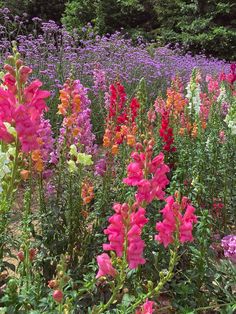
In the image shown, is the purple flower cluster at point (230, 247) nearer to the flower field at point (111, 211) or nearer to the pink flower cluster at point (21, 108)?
the flower field at point (111, 211)

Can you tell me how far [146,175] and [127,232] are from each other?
1.41ft

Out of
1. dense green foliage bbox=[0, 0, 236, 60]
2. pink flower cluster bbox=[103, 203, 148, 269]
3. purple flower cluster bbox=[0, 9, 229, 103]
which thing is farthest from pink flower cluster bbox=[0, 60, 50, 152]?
dense green foliage bbox=[0, 0, 236, 60]

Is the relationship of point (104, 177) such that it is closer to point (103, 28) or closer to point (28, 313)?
point (28, 313)

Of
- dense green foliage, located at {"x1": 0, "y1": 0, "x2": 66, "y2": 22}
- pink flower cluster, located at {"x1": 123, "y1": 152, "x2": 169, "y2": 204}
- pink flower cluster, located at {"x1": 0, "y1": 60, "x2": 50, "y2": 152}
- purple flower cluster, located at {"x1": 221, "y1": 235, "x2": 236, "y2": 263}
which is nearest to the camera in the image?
pink flower cluster, located at {"x1": 0, "y1": 60, "x2": 50, "y2": 152}

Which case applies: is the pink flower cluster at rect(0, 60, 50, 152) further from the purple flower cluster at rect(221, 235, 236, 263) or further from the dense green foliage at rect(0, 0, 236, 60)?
the dense green foliage at rect(0, 0, 236, 60)

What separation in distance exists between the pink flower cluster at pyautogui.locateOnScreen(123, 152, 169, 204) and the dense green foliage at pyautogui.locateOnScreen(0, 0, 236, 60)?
15.7 meters

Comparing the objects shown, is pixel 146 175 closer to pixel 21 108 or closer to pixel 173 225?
pixel 173 225

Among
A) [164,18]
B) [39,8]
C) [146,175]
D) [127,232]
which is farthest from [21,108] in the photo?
[164,18]

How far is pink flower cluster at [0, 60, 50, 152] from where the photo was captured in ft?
5.82

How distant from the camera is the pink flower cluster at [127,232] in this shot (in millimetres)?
1808

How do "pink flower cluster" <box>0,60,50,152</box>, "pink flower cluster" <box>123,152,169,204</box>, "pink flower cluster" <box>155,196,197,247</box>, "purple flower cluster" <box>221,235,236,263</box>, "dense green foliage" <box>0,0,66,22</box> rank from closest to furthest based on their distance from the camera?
1. "pink flower cluster" <box>0,60,50,152</box>
2. "pink flower cluster" <box>155,196,197,247</box>
3. "pink flower cluster" <box>123,152,169,204</box>
4. "purple flower cluster" <box>221,235,236,263</box>
5. "dense green foliage" <box>0,0,66,22</box>

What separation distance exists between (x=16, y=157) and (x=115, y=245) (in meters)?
0.46

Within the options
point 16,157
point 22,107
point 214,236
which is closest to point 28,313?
point 16,157

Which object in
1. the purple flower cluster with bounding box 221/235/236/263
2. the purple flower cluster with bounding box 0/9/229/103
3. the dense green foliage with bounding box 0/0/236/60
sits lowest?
the dense green foliage with bounding box 0/0/236/60
